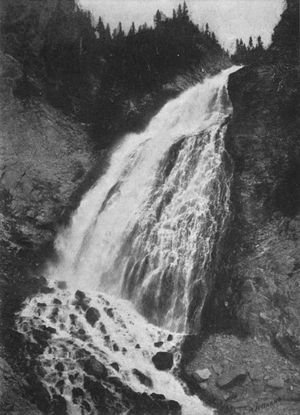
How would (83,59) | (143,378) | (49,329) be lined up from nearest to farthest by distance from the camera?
(143,378) → (49,329) → (83,59)

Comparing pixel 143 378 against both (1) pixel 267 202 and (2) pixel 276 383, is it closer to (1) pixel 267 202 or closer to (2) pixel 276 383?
(2) pixel 276 383

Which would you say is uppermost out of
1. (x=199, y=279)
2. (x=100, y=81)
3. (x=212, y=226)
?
(x=100, y=81)

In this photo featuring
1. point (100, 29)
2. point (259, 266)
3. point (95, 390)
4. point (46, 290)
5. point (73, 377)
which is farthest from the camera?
point (100, 29)

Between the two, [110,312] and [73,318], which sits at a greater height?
[73,318]

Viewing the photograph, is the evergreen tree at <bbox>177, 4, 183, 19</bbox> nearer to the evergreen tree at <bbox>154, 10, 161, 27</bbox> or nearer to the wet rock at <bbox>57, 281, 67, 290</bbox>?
the evergreen tree at <bbox>154, 10, 161, 27</bbox>

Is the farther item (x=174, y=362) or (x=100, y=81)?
(x=100, y=81)

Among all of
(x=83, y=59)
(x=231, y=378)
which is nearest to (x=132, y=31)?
(x=83, y=59)

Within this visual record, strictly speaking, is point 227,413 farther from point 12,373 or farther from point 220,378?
point 12,373

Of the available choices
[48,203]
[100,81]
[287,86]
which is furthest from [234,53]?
[48,203]
